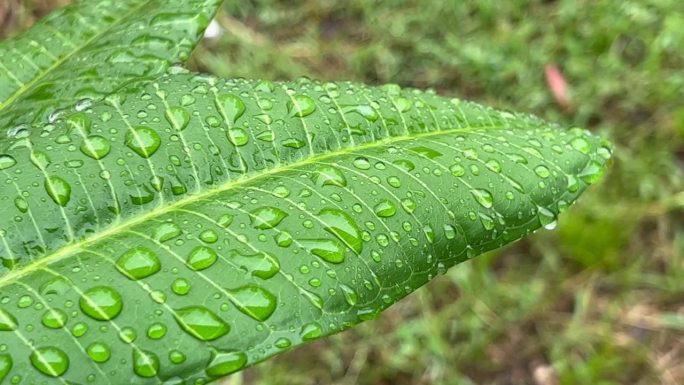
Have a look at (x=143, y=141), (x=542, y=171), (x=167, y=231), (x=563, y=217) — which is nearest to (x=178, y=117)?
(x=143, y=141)

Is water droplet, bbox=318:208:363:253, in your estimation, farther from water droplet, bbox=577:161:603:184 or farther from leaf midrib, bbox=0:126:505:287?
water droplet, bbox=577:161:603:184

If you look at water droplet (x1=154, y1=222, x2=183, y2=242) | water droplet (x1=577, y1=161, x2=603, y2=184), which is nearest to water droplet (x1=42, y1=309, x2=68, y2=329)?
water droplet (x1=154, y1=222, x2=183, y2=242)

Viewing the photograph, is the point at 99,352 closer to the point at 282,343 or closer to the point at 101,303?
the point at 101,303

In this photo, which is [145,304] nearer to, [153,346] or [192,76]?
[153,346]

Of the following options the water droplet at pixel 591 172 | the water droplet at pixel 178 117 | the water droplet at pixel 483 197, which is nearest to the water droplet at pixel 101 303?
the water droplet at pixel 178 117

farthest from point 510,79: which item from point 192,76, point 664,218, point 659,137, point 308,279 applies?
point 308,279

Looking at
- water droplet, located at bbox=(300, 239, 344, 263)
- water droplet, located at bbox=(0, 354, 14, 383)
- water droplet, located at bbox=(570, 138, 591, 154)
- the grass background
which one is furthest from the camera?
the grass background
